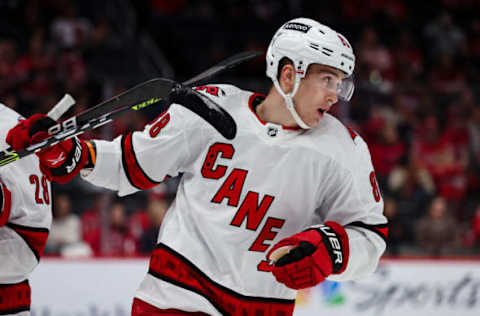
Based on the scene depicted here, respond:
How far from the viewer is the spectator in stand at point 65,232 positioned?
15.9 feet

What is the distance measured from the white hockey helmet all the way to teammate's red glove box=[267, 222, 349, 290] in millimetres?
361

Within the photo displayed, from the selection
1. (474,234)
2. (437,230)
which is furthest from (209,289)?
(474,234)

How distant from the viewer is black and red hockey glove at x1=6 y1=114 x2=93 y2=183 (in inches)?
80.9

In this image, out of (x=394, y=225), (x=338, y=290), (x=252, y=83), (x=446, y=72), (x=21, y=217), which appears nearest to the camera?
(x=21, y=217)

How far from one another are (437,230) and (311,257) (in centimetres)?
360

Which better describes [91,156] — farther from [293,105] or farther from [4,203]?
[293,105]

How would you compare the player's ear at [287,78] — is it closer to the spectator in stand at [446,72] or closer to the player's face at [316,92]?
the player's face at [316,92]

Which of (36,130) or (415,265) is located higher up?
(36,130)

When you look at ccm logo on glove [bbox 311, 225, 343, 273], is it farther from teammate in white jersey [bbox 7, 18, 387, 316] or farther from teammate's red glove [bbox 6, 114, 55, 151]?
teammate's red glove [bbox 6, 114, 55, 151]

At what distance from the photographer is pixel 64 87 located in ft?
18.0

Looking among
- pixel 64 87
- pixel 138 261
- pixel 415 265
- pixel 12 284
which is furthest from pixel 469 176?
pixel 12 284

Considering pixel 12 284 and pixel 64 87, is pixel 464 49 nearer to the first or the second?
pixel 64 87

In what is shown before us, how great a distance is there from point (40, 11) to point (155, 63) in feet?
5.48

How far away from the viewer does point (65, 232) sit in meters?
4.92
